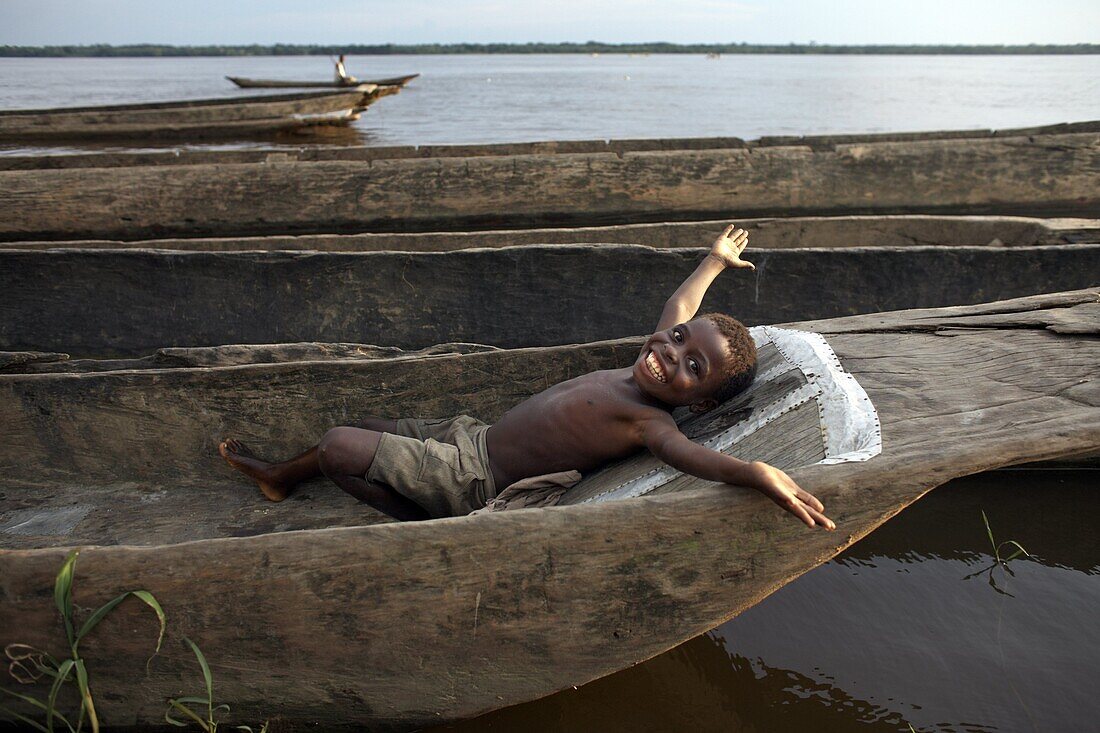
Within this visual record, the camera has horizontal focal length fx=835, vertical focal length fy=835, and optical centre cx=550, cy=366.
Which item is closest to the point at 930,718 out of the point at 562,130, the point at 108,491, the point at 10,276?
the point at 108,491

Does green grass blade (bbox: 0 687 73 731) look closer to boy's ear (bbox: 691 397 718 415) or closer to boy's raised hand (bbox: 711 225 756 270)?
boy's ear (bbox: 691 397 718 415)

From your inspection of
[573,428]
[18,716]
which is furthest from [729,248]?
[18,716]

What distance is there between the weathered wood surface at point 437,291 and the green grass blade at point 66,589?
2217mm

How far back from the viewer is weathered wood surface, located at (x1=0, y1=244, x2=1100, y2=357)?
Answer: 12.4 ft

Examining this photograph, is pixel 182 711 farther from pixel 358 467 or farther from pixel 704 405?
pixel 704 405

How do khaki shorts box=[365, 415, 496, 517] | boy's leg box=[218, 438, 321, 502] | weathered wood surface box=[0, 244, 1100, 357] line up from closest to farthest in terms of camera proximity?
khaki shorts box=[365, 415, 496, 517] < boy's leg box=[218, 438, 321, 502] < weathered wood surface box=[0, 244, 1100, 357]

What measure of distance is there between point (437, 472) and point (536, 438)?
31cm

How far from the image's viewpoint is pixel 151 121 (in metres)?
11.0

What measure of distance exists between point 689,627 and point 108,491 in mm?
1974

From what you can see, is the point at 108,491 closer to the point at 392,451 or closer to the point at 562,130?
the point at 392,451

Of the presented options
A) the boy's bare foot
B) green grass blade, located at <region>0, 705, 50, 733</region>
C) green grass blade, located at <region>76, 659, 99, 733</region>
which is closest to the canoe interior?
the boy's bare foot

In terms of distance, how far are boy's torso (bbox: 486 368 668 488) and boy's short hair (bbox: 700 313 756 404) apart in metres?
0.20

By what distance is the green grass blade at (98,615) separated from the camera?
5.53 feet

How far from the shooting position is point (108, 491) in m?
2.75
